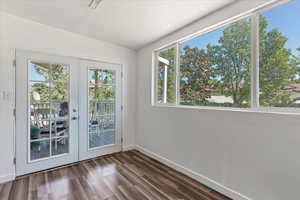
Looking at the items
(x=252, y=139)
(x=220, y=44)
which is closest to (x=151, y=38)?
(x=220, y=44)

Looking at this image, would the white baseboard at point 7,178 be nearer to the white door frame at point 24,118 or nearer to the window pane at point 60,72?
the white door frame at point 24,118

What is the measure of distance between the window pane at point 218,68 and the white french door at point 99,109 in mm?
1581

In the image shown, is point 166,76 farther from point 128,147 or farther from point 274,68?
point 128,147

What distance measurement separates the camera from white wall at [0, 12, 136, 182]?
2.32m

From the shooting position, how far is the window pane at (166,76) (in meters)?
2.93

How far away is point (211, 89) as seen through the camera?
228 cm

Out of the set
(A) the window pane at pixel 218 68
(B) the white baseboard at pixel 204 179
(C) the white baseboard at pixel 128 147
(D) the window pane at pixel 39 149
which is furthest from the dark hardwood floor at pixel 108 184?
(A) the window pane at pixel 218 68

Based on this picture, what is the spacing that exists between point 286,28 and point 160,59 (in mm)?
2052

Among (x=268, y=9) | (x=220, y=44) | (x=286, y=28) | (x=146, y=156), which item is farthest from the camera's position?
(x=146, y=156)

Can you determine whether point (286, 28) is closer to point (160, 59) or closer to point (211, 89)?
point (211, 89)

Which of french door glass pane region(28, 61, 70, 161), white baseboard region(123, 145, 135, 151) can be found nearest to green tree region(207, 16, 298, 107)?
white baseboard region(123, 145, 135, 151)

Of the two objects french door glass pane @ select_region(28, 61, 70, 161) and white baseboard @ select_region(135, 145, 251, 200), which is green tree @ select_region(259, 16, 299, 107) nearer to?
white baseboard @ select_region(135, 145, 251, 200)

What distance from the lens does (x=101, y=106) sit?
130 inches

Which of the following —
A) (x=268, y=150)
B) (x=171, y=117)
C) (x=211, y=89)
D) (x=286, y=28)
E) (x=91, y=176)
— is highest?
(x=286, y=28)
